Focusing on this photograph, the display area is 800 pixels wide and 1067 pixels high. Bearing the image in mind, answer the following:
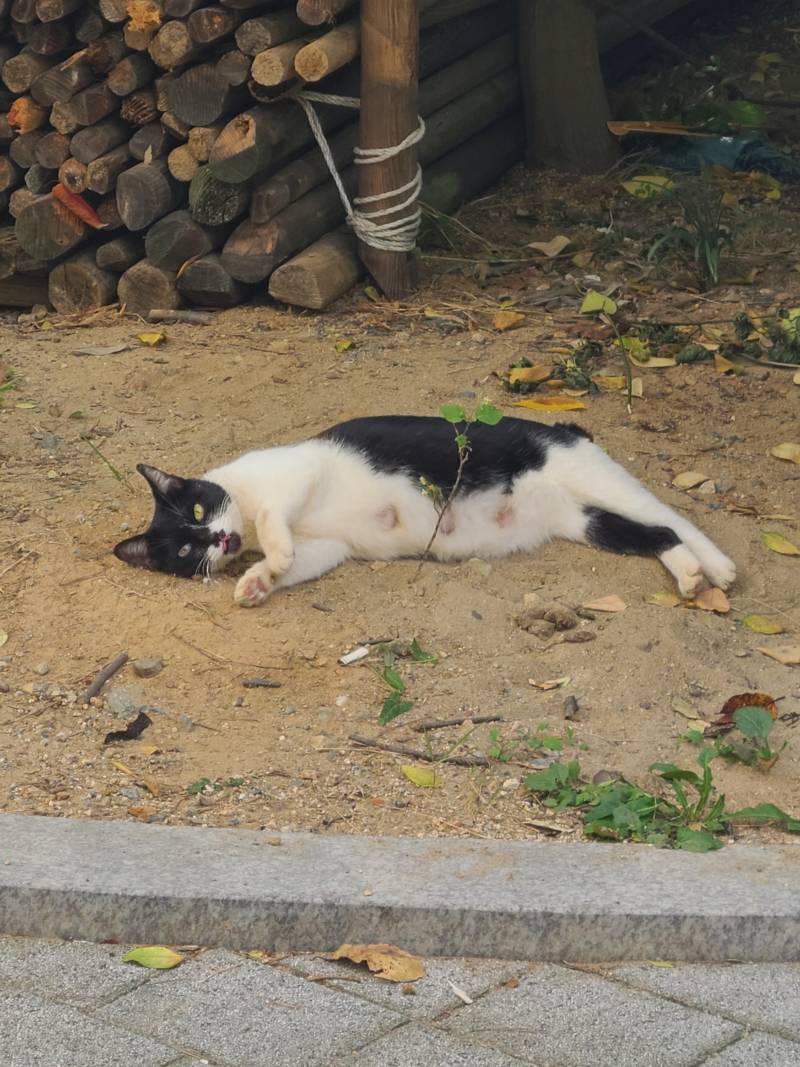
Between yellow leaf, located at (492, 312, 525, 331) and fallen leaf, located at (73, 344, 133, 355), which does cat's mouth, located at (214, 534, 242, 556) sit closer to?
fallen leaf, located at (73, 344, 133, 355)

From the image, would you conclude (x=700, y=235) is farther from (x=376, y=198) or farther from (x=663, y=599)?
(x=663, y=599)

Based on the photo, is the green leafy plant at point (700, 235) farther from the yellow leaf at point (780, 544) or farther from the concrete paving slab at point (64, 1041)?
the concrete paving slab at point (64, 1041)

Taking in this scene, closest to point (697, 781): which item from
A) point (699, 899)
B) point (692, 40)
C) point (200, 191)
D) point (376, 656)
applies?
point (699, 899)

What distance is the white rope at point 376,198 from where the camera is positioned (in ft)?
19.9

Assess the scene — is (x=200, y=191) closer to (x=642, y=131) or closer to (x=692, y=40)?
(x=642, y=131)

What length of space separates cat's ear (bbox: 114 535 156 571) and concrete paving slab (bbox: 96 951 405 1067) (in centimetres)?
177

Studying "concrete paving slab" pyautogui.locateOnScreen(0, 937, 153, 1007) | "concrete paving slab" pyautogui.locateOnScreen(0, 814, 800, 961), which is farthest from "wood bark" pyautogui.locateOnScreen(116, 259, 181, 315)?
"concrete paving slab" pyautogui.locateOnScreen(0, 937, 153, 1007)

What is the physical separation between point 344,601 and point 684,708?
3.49 feet

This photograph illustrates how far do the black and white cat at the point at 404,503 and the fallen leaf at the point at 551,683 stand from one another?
2.36 feet

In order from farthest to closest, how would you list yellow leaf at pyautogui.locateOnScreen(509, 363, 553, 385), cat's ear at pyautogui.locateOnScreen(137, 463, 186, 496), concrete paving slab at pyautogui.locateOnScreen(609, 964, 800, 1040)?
1. yellow leaf at pyautogui.locateOnScreen(509, 363, 553, 385)
2. cat's ear at pyautogui.locateOnScreen(137, 463, 186, 496)
3. concrete paving slab at pyautogui.locateOnScreen(609, 964, 800, 1040)

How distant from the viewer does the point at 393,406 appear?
5.19 metres

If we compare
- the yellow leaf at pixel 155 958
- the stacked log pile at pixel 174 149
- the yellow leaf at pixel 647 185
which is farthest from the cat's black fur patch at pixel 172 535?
the yellow leaf at pixel 647 185

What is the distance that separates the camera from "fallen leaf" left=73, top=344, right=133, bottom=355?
19.0ft

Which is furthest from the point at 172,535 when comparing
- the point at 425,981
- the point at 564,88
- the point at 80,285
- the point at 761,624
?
the point at 564,88
